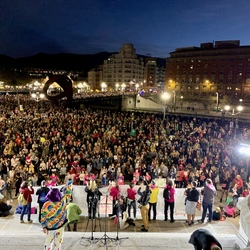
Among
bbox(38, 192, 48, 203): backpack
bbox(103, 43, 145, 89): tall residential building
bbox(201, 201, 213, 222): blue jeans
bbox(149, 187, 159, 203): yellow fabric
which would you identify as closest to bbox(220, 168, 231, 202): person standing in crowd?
bbox(201, 201, 213, 222): blue jeans

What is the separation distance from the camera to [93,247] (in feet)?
22.0

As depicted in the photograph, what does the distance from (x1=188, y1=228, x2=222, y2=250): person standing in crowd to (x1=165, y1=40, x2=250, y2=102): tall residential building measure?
7545cm

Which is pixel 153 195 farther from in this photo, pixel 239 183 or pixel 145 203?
pixel 239 183

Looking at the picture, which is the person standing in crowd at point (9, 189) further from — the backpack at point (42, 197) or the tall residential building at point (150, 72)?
the tall residential building at point (150, 72)

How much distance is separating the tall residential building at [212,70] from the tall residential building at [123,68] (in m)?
35.8

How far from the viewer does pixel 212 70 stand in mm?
80750

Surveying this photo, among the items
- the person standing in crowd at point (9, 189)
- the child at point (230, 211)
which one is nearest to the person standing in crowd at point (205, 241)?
the child at point (230, 211)

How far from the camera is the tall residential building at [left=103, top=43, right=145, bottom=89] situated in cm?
12225

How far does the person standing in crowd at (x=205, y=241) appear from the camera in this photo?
3867 millimetres

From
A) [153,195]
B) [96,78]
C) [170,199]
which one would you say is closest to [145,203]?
[153,195]

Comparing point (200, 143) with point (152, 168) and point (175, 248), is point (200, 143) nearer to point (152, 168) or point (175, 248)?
point (152, 168)

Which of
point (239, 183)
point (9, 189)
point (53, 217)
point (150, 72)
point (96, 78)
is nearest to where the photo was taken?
point (53, 217)

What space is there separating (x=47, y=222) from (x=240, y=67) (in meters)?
79.1

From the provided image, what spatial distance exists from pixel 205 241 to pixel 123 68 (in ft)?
399
